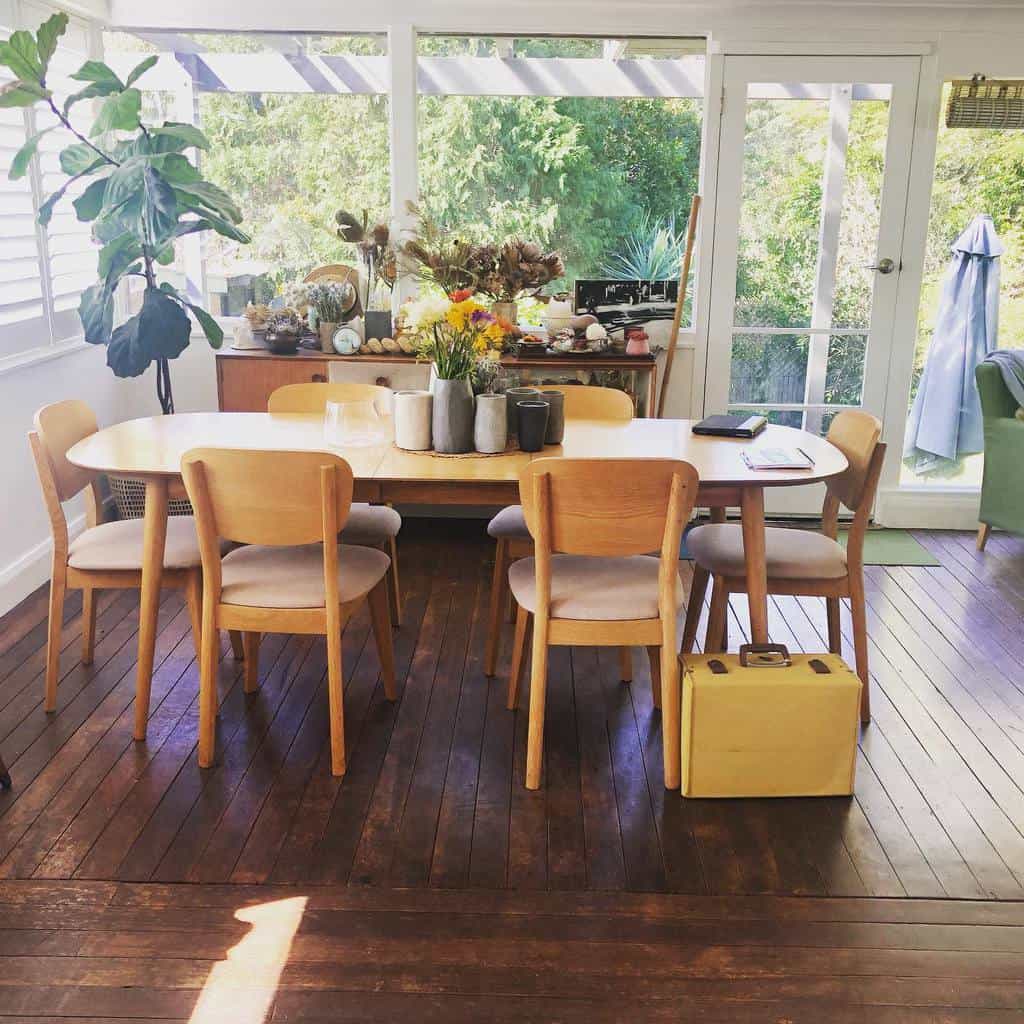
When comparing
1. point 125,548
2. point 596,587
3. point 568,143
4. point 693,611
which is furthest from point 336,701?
point 568,143

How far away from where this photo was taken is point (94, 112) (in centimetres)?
493

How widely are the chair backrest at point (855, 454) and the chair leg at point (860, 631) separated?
22 centimetres

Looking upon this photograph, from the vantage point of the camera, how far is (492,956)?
2178 millimetres

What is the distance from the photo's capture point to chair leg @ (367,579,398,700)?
123 inches

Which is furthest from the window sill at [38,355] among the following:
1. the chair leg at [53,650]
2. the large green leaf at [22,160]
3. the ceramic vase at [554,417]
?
the ceramic vase at [554,417]

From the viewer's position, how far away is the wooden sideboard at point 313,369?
15.6 feet

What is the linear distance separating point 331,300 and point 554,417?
201 cm

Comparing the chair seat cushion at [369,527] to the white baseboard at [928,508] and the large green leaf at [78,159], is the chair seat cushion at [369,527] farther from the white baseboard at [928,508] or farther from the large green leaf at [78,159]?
the white baseboard at [928,508]

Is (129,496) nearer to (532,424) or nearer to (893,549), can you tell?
(532,424)

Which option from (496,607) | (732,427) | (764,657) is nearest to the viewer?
(764,657)

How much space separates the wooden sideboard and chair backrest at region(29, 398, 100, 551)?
1485 millimetres

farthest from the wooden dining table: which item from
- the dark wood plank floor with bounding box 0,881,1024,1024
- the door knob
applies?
the door knob

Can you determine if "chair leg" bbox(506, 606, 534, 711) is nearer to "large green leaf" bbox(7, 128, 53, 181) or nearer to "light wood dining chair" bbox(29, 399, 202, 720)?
"light wood dining chair" bbox(29, 399, 202, 720)

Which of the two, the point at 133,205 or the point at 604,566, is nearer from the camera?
the point at 604,566
